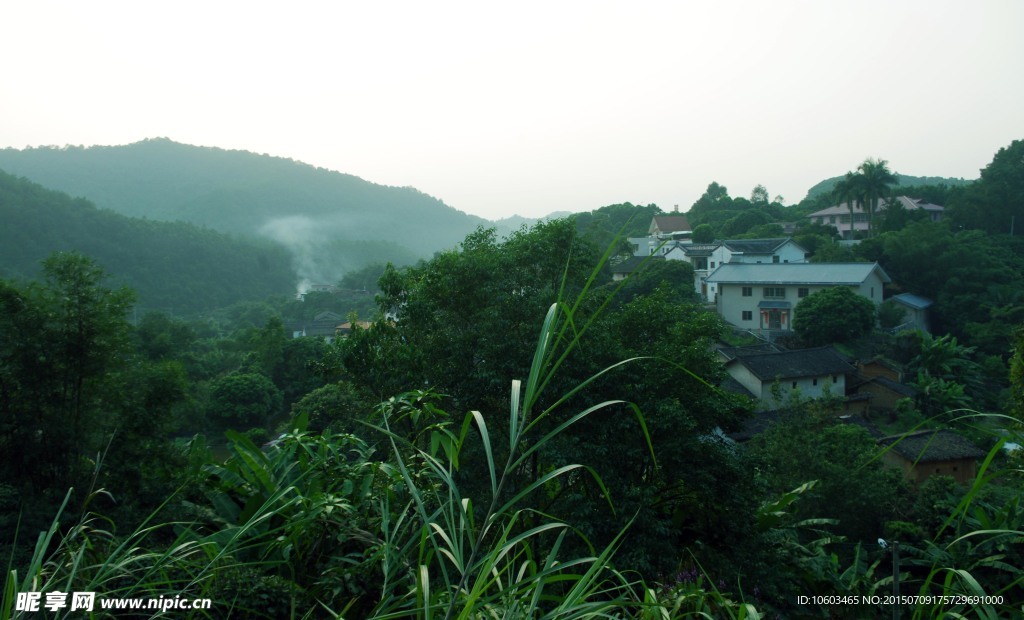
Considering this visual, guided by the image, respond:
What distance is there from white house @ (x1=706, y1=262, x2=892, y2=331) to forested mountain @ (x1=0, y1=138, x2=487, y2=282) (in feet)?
139

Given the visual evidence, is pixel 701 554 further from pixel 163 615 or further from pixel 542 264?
pixel 163 615

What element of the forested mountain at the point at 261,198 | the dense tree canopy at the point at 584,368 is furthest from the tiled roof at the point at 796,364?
the forested mountain at the point at 261,198

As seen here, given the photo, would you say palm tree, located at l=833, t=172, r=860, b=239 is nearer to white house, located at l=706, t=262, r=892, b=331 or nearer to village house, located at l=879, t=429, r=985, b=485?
white house, located at l=706, t=262, r=892, b=331

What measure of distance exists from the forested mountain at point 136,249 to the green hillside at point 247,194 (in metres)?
18.0

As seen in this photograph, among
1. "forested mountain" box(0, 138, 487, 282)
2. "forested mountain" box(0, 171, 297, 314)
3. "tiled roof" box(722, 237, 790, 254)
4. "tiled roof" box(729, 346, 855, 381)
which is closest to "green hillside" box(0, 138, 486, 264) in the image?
"forested mountain" box(0, 138, 487, 282)

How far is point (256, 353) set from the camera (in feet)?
61.0

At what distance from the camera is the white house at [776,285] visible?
68.7 feet

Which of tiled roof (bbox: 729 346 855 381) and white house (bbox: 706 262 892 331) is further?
white house (bbox: 706 262 892 331)

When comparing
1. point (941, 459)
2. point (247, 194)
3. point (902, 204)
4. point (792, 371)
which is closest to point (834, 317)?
point (792, 371)

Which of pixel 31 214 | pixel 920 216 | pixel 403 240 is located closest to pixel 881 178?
pixel 920 216

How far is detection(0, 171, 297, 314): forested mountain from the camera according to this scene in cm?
3231

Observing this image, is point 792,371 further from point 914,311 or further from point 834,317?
point 914,311

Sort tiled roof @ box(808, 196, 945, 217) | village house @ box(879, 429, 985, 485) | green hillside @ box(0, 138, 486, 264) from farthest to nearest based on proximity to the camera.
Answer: green hillside @ box(0, 138, 486, 264) → tiled roof @ box(808, 196, 945, 217) → village house @ box(879, 429, 985, 485)

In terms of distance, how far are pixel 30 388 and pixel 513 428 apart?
17.6 ft
